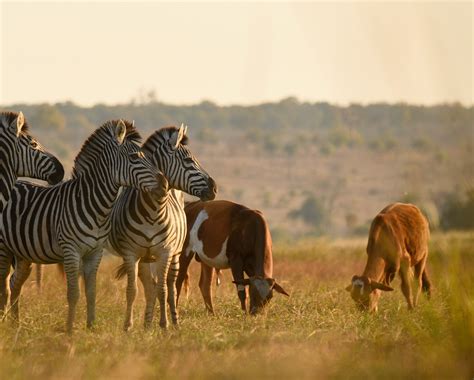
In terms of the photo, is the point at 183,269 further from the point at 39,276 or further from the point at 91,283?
the point at 91,283

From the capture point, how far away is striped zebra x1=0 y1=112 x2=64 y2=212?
447 inches

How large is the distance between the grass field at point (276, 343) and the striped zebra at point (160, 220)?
0.45 meters

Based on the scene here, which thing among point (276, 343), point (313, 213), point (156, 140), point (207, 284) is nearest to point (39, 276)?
point (207, 284)

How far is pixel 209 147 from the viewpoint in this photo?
78.4 m

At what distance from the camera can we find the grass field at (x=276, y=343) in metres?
8.02

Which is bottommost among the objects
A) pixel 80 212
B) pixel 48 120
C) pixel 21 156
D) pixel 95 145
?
pixel 80 212

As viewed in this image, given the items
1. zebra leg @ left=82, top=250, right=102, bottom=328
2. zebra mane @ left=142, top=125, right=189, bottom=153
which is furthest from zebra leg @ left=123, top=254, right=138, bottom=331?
zebra mane @ left=142, top=125, right=189, bottom=153

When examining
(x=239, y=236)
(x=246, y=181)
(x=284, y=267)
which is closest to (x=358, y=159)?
(x=246, y=181)

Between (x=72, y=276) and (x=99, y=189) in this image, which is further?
(x=99, y=189)

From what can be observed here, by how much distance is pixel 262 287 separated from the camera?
41.9 ft

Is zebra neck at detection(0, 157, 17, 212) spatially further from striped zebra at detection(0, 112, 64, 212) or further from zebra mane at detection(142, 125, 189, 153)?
zebra mane at detection(142, 125, 189, 153)

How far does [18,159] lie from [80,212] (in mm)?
924

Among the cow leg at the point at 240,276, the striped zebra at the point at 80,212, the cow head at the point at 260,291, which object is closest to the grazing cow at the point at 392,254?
the cow head at the point at 260,291

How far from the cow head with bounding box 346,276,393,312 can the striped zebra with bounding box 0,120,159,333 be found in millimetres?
3271
